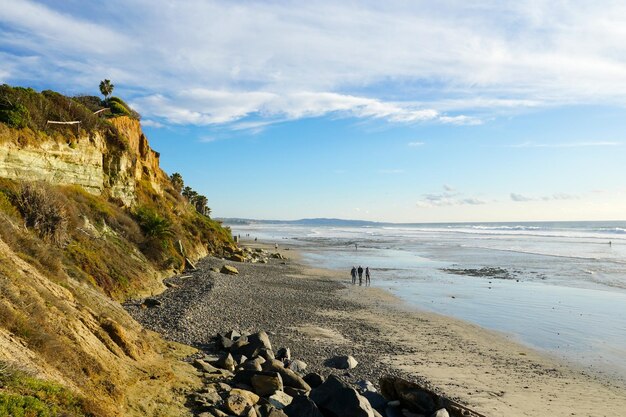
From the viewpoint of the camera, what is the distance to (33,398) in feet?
19.9

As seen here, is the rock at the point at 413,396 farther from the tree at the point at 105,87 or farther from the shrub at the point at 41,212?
the tree at the point at 105,87

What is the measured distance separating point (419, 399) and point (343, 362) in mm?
4588

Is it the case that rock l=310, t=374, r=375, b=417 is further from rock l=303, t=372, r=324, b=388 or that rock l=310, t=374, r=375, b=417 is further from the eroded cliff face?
the eroded cliff face

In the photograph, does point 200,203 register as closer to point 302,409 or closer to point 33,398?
point 302,409

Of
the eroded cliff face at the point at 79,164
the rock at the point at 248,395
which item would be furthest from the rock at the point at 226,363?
the eroded cliff face at the point at 79,164

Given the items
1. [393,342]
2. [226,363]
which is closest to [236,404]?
[226,363]

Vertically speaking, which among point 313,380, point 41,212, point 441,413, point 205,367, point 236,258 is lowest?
point 313,380

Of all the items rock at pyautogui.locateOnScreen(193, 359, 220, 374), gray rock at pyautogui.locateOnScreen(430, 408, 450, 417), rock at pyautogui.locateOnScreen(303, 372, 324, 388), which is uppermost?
rock at pyautogui.locateOnScreen(193, 359, 220, 374)

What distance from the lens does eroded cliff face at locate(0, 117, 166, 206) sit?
2025 cm

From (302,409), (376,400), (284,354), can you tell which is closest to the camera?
(302,409)

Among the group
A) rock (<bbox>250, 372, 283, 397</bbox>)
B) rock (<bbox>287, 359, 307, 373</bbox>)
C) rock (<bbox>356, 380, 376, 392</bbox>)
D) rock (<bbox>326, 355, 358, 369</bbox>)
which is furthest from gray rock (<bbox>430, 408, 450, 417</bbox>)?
rock (<bbox>326, 355, 358, 369</bbox>)

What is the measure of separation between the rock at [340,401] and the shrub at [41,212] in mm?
13024

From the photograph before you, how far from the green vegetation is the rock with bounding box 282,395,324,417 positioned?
166 inches

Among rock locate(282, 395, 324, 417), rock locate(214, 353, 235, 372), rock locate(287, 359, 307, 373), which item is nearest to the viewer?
rock locate(282, 395, 324, 417)
